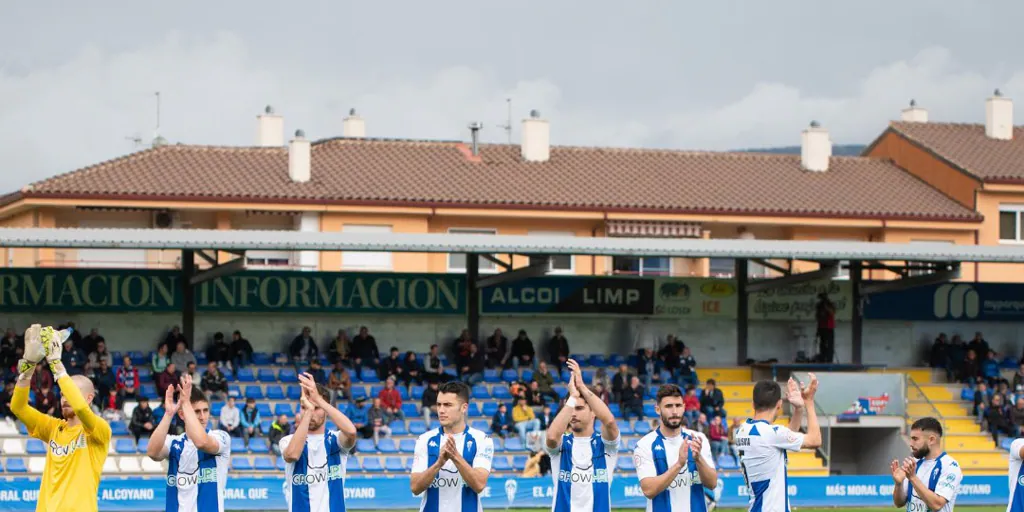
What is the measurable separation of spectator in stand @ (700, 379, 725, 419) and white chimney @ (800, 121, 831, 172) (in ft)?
76.4

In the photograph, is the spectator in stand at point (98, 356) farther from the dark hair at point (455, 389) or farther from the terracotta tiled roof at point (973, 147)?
→ the terracotta tiled roof at point (973, 147)

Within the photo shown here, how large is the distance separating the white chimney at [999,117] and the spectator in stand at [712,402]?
26997 millimetres

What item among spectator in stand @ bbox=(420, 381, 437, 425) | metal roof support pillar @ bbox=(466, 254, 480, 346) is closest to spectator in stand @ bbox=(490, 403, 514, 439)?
spectator in stand @ bbox=(420, 381, 437, 425)

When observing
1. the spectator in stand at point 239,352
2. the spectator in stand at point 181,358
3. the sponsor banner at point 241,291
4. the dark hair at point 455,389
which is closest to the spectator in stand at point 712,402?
the sponsor banner at point 241,291

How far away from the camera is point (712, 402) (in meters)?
29.6

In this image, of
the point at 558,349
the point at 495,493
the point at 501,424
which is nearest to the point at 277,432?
the point at 495,493

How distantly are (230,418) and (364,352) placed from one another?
4.26 metres

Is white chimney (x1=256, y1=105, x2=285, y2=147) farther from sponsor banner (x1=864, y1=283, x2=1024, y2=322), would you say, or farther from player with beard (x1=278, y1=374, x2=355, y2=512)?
player with beard (x1=278, y1=374, x2=355, y2=512)

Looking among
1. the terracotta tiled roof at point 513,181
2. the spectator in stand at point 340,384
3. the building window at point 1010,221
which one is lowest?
the spectator in stand at point 340,384

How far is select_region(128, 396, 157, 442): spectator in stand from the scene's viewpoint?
2653cm

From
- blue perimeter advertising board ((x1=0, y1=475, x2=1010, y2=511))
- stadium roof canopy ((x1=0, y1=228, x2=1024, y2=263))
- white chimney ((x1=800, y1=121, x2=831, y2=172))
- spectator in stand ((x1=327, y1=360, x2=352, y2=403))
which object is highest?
white chimney ((x1=800, y1=121, x2=831, y2=172))

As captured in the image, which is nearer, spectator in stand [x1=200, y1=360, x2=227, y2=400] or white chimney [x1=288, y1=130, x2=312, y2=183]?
spectator in stand [x1=200, y1=360, x2=227, y2=400]

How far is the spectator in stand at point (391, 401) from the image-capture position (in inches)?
1122

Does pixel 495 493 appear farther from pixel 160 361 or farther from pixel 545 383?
pixel 160 361
